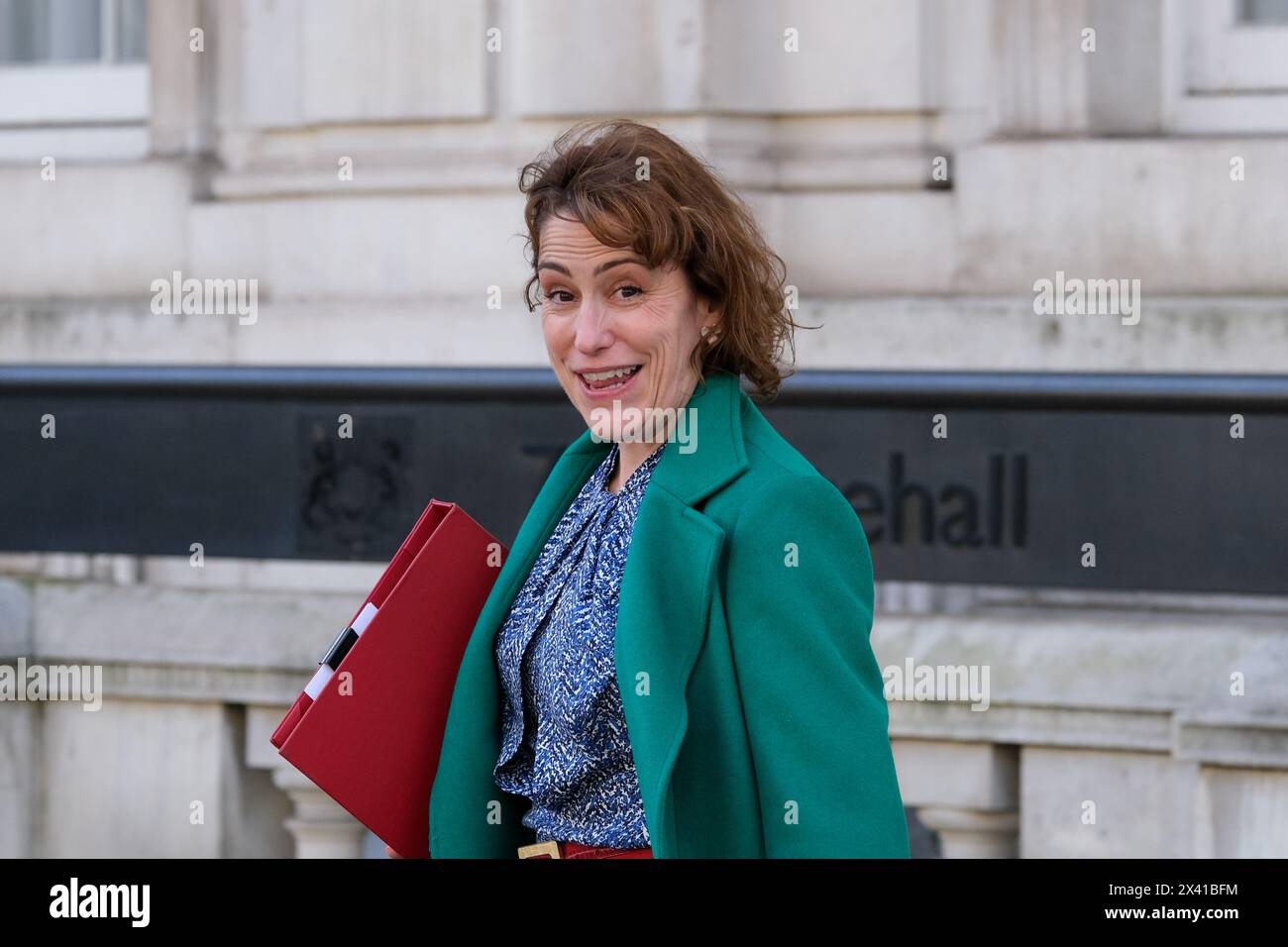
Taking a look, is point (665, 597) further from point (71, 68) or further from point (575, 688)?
point (71, 68)

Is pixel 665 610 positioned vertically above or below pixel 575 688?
above

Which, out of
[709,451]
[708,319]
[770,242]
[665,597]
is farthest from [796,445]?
[665,597]

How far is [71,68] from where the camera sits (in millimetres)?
6402

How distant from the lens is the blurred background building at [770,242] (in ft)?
15.2

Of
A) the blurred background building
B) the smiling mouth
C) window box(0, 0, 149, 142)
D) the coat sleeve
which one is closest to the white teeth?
the smiling mouth

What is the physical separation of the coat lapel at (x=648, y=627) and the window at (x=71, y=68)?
4.00m

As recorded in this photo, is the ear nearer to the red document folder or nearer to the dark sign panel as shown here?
the red document folder

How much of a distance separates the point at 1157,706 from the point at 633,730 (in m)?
2.33

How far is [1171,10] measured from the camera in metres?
5.20

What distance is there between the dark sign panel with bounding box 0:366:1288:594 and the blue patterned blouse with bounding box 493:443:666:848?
60.9 inches

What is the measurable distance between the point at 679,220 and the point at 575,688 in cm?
62

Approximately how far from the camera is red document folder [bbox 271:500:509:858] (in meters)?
2.62
